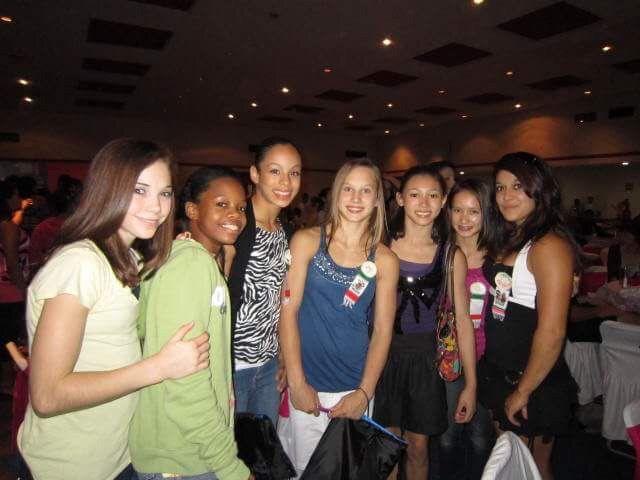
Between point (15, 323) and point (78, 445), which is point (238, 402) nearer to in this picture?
point (78, 445)

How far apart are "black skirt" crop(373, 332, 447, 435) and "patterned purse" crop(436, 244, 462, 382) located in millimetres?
40

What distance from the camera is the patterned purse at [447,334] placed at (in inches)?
85.4

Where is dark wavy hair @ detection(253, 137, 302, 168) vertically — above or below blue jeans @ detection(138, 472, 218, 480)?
above

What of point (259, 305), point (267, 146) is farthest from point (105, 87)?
point (259, 305)

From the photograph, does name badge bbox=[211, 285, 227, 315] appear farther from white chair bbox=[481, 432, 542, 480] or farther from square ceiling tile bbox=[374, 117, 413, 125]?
square ceiling tile bbox=[374, 117, 413, 125]

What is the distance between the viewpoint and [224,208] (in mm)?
1792

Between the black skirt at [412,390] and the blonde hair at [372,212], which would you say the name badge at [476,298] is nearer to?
the black skirt at [412,390]

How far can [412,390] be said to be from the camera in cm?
215

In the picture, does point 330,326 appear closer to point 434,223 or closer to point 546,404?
point 434,223

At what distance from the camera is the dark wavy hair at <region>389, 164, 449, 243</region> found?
2.31 meters

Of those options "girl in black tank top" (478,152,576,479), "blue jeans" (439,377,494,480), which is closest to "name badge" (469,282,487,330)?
"girl in black tank top" (478,152,576,479)

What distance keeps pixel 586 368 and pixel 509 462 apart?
116 inches

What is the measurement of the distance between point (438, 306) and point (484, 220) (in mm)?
701

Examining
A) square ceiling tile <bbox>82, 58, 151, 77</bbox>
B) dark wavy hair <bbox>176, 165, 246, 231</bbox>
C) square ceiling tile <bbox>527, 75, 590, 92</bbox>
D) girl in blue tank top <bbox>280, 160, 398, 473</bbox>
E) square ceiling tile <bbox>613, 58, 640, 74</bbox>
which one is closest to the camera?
dark wavy hair <bbox>176, 165, 246, 231</bbox>
